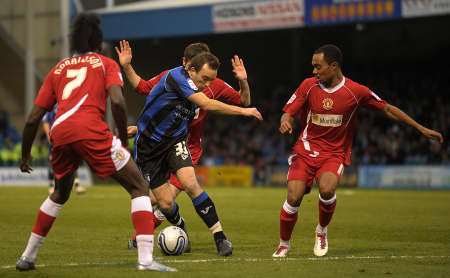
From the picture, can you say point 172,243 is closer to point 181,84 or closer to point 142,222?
point 181,84

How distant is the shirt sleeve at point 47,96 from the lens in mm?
7980

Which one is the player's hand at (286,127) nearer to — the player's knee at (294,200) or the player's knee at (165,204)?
the player's knee at (294,200)

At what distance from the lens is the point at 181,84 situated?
9.40 m

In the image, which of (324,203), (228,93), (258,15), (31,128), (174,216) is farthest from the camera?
(258,15)

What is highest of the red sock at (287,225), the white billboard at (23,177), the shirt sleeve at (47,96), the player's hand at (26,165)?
the shirt sleeve at (47,96)

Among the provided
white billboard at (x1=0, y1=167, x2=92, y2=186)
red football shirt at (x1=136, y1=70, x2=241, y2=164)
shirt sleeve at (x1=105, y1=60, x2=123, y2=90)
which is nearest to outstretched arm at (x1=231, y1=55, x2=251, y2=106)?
red football shirt at (x1=136, y1=70, x2=241, y2=164)

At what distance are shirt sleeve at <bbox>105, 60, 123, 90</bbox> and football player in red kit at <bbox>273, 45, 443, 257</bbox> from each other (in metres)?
2.44

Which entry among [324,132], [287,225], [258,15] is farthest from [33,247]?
[258,15]

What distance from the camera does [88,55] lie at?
7.97 m

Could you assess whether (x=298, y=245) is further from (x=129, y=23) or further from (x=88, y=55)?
(x=129, y=23)

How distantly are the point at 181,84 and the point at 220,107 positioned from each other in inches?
27.3

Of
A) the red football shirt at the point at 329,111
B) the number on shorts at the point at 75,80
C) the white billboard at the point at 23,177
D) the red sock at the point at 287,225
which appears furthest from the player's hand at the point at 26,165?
the white billboard at the point at 23,177

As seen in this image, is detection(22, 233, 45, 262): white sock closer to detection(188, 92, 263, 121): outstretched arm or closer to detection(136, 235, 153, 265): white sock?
detection(136, 235, 153, 265): white sock

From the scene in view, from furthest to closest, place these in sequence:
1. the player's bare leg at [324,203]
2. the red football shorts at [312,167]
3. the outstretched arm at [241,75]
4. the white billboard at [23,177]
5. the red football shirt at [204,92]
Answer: the white billboard at [23,177] → the red football shirt at [204,92] → the outstretched arm at [241,75] → the red football shorts at [312,167] → the player's bare leg at [324,203]
